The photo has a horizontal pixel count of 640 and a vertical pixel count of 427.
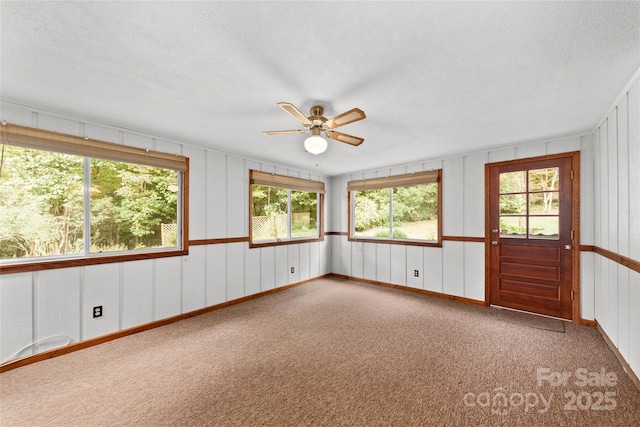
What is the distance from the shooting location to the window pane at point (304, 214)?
5348 mm

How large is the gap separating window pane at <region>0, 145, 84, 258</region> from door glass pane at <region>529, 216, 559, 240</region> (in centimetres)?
560

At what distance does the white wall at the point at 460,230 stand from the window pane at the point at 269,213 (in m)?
1.97

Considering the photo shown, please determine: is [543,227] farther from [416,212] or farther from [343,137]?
[343,137]

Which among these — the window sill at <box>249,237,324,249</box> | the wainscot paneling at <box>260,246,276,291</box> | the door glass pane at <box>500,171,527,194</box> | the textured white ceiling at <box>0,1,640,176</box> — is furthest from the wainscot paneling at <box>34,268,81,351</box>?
the door glass pane at <box>500,171,527,194</box>

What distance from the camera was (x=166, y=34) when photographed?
58.9 inches

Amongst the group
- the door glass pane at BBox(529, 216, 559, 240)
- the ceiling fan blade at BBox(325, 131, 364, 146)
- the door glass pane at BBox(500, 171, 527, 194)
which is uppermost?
the ceiling fan blade at BBox(325, 131, 364, 146)

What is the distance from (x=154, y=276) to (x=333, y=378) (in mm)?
2498

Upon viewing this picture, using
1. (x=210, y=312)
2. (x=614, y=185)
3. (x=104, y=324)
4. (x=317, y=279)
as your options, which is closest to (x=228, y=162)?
(x=210, y=312)

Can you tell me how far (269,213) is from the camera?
191 inches

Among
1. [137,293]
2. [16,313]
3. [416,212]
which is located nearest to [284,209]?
[416,212]

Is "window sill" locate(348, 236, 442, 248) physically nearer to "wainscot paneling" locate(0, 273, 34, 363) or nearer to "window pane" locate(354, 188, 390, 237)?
"window pane" locate(354, 188, 390, 237)

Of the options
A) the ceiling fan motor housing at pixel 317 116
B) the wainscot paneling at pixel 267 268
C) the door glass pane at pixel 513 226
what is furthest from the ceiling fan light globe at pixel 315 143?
the door glass pane at pixel 513 226

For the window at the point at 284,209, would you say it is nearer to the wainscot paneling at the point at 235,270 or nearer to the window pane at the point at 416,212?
the wainscot paneling at the point at 235,270

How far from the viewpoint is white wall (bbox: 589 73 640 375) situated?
79.9 inches
